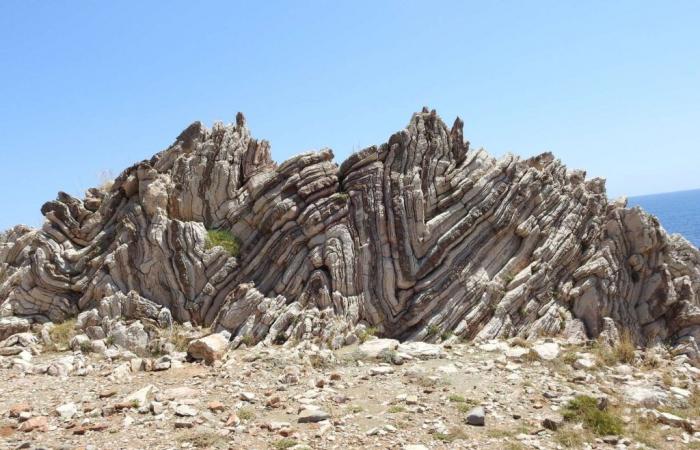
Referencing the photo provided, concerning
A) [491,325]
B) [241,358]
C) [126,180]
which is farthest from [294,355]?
[126,180]

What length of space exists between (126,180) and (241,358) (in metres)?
9.34

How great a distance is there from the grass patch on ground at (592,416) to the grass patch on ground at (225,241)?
1215 centimetres

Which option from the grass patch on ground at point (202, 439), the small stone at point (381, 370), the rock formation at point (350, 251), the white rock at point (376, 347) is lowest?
the grass patch on ground at point (202, 439)

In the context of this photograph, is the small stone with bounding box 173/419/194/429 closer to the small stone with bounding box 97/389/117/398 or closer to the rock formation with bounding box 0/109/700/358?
the small stone with bounding box 97/389/117/398

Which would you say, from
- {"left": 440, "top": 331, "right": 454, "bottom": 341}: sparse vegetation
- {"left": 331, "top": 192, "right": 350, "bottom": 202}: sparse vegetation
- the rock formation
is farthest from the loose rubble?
{"left": 331, "top": 192, "right": 350, "bottom": 202}: sparse vegetation

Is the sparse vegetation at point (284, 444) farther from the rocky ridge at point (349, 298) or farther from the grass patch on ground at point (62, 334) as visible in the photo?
the grass patch on ground at point (62, 334)

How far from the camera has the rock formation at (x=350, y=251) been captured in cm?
1845

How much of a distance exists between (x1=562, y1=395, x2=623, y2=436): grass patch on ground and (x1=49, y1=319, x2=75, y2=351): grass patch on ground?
14.6m

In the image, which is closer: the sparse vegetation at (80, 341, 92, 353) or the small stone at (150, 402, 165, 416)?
the small stone at (150, 402, 165, 416)

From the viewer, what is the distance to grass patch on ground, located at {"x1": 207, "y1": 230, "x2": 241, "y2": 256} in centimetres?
1931

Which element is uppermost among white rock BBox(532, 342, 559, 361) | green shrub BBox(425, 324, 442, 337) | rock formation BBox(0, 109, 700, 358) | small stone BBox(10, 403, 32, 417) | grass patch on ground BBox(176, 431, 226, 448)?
rock formation BBox(0, 109, 700, 358)

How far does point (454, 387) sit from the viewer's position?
1314 cm

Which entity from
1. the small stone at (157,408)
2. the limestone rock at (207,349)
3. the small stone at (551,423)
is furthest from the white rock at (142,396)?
the small stone at (551,423)

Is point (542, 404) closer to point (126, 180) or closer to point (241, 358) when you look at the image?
point (241, 358)
